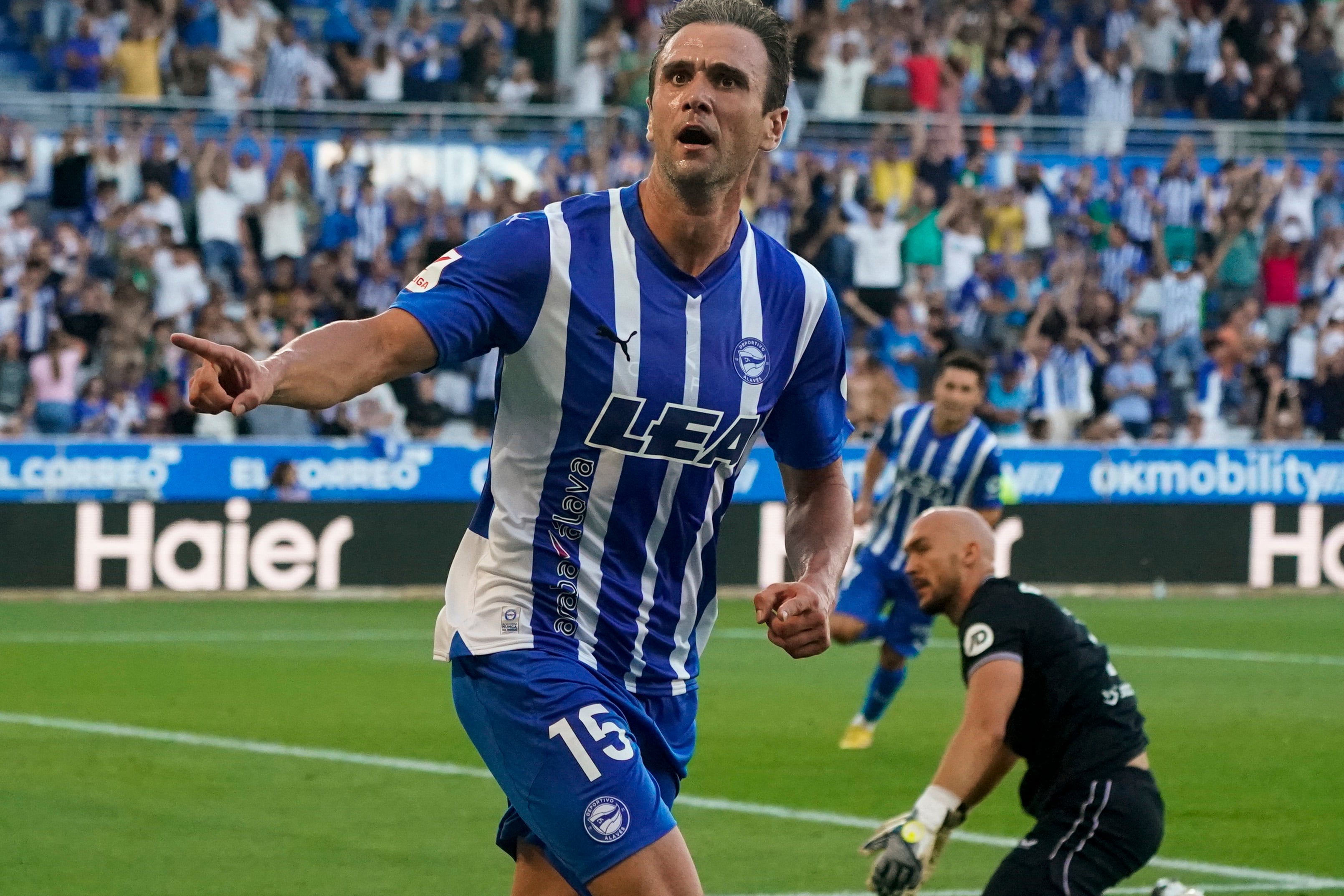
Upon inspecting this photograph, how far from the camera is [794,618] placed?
13.2 ft

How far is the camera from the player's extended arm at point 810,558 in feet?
13.2

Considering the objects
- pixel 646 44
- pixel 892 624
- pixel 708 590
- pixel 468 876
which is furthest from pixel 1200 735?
pixel 646 44

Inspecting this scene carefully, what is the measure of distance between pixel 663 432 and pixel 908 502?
7.65 m

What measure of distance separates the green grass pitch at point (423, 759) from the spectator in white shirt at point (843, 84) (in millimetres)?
9053

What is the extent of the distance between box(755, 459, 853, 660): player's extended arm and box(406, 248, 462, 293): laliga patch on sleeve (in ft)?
2.92

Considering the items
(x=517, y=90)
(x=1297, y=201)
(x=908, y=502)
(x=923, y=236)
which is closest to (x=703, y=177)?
(x=908, y=502)

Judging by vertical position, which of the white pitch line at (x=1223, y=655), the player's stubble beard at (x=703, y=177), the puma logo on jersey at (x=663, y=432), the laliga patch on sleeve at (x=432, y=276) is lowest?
the white pitch line at (x=1223, y=655)

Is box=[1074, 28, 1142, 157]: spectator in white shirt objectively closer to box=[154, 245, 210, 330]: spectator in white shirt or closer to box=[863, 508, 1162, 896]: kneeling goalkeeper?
box=[154, 245, 210, 330]: spectator in white shirt

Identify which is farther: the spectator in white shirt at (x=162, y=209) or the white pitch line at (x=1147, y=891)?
the spectator in white shirt at (x=162, y=209)

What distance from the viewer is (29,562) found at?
56.7 feet

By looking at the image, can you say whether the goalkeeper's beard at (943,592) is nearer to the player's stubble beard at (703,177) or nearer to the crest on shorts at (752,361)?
the crest on shorts at (752,361)

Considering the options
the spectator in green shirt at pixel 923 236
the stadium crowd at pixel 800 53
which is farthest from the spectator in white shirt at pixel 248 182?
the spectator in green shirt at pixel 923 236

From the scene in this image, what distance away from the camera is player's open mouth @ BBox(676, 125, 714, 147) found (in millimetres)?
4078

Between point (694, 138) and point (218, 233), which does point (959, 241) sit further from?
point (694, 138)
